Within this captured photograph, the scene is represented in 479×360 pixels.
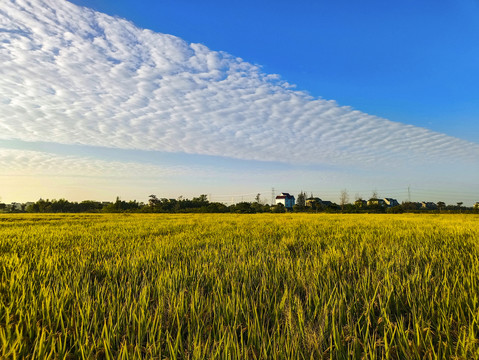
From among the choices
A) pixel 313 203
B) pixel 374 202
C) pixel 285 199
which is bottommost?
pixel 313 203

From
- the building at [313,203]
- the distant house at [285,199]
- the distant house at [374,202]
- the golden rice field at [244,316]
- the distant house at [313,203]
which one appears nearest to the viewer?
the golden rice field at [244,316]

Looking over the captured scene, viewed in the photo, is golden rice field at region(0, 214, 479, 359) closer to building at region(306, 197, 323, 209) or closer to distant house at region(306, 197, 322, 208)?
building at region(306, 197, 323, 209)

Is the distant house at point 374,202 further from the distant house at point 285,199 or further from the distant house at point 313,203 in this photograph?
the distant house at point 285,199

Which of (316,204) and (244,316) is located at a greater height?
(316,204)

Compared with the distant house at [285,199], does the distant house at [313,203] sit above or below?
below

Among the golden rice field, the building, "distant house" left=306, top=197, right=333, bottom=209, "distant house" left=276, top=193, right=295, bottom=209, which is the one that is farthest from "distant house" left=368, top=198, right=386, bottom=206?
the golden rice field

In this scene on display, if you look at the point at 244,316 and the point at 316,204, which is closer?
the point at 244,316

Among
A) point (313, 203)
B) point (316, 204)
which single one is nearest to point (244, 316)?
point (316, 204)

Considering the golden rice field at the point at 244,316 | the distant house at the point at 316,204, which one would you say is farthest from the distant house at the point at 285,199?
the golden rice field at the point at 244,316

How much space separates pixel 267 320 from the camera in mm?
1678

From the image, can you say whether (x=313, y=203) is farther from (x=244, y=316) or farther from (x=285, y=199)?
(x=244, y=316)

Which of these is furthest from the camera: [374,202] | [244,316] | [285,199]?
[285,199]

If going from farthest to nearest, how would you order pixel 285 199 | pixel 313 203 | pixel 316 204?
pixel 285 199
pixel 313 203
pixel 316 204

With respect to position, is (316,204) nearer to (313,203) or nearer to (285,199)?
(313,203)
